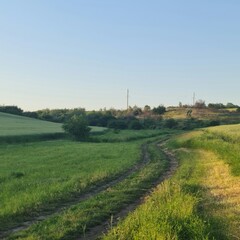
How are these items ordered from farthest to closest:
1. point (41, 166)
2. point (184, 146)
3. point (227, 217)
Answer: point (184, 146) < point (41, 166) < point (227, 217)

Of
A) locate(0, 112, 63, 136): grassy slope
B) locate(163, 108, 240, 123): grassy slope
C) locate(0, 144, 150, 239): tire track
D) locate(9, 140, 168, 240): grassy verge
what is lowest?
locate(0, 144, 150, 239): tire track

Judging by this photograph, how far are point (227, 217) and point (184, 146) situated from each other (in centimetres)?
3814

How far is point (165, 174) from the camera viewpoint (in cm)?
2750

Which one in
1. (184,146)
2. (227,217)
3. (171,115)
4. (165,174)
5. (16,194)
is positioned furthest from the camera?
(171,115)

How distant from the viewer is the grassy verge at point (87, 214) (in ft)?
40.9

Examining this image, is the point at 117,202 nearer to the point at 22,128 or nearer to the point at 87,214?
the point at 87,214

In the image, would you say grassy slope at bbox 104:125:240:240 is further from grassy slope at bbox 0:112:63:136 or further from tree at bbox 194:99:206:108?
→ tree at bbox 194:99:206:108

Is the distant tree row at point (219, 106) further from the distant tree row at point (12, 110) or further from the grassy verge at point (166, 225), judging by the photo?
the grassy verge at point (166, 225)

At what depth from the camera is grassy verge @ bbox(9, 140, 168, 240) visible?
12.5m

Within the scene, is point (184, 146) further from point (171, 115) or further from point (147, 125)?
point (171, 115)

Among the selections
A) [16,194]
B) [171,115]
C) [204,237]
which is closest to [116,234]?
[204,237]

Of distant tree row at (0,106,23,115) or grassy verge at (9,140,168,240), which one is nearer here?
grassy verge at (9,140,168,240)

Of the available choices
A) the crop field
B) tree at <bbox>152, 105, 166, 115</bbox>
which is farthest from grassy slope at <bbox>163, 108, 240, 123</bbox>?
the crop field

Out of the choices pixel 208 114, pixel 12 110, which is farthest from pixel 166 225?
pixel 12 110
